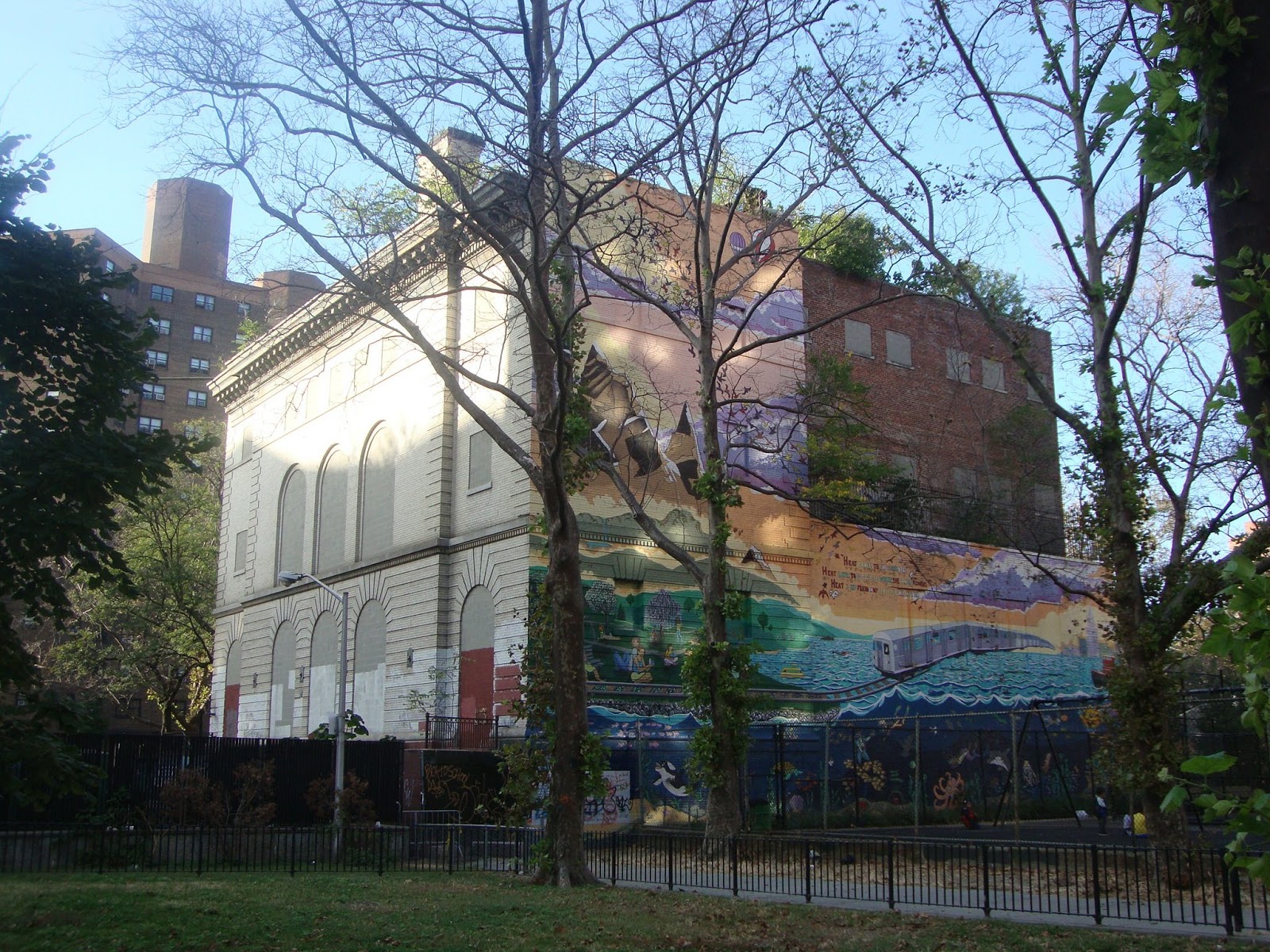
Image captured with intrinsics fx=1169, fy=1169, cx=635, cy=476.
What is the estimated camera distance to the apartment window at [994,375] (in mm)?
43219

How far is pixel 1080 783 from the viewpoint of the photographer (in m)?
37.4

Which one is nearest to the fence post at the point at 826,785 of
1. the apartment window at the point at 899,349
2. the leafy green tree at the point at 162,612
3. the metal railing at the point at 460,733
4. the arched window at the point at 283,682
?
the metal railing at the point at 460,733

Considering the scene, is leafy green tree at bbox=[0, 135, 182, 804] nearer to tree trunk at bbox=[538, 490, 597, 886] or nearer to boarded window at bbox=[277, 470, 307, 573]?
tree trunk at bbox=[538, 490, 597, 886]

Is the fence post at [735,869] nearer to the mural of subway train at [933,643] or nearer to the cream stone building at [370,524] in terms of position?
the cream stone building at [370,524]

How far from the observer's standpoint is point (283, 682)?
41781mm

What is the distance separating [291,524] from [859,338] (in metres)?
21.8

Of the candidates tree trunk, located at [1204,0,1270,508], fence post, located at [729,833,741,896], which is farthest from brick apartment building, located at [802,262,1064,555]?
tree trunk, located at [1204,0,1270,508]

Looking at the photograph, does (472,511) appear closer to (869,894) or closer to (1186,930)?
(869,894)

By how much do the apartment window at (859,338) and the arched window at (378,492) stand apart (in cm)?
1534

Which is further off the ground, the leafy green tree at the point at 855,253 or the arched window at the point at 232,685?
the leafy green tree at the point at 855,253

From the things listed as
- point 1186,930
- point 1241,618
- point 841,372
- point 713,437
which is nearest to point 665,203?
point 841,372

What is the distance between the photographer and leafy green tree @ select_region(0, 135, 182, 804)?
46.0 feet

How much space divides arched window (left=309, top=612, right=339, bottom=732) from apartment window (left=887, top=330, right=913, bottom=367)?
20.8 metres

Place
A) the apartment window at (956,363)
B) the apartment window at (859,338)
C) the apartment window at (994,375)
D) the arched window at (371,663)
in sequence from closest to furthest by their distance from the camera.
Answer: the arched window at (371,663) < the apartment window at (859,338) < the apartment window at (956,363) < the apartment window at (994,375)
